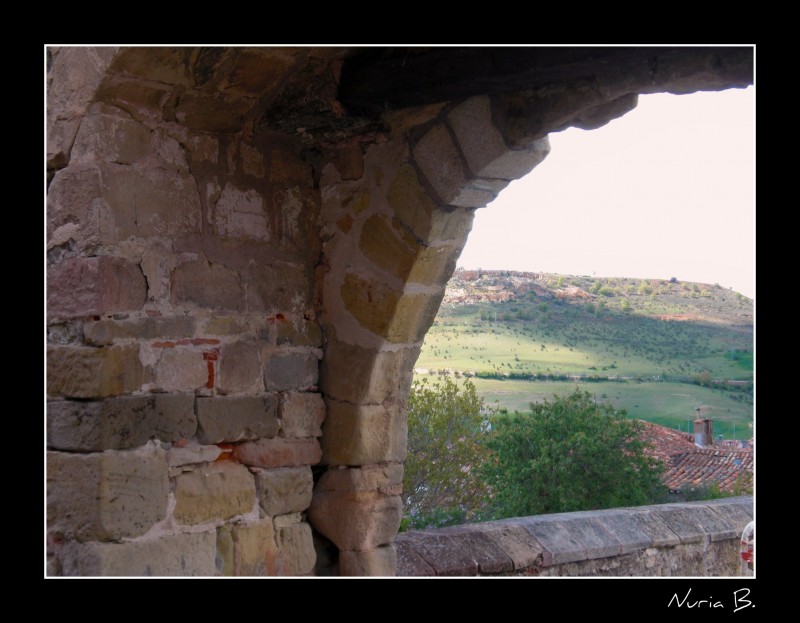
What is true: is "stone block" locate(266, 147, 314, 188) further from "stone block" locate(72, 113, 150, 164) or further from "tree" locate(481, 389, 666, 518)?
"tree" locate(481, 389, 666, 518)

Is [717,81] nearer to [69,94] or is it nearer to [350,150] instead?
[350,150]

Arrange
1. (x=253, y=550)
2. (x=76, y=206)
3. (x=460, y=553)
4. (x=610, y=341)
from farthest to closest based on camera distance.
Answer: (x=610, y=341) → (x=460, y=553) → (x=253, y=550) → (x=76, y=206)

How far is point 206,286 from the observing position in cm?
289

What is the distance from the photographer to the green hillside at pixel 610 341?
1012cm

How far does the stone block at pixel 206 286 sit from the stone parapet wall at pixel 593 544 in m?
1.42

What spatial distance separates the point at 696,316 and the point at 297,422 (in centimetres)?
816

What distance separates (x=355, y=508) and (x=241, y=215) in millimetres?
1133

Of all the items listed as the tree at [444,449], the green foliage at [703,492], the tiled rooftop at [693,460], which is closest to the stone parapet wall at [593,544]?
the green foliage at [703,492]

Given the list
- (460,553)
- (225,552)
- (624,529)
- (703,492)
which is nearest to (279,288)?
(225,552)

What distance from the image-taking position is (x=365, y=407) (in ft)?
10.5

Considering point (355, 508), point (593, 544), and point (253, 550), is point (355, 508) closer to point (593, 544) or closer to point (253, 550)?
point (253, 550)

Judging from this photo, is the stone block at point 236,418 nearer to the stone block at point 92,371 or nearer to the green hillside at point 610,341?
the stone block at point 92,371

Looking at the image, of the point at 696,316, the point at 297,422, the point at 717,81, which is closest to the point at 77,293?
the point at 297,422

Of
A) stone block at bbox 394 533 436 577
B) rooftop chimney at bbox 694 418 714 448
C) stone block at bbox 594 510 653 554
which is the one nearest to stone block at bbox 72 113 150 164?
stone block at bbox 394 533 436 577
